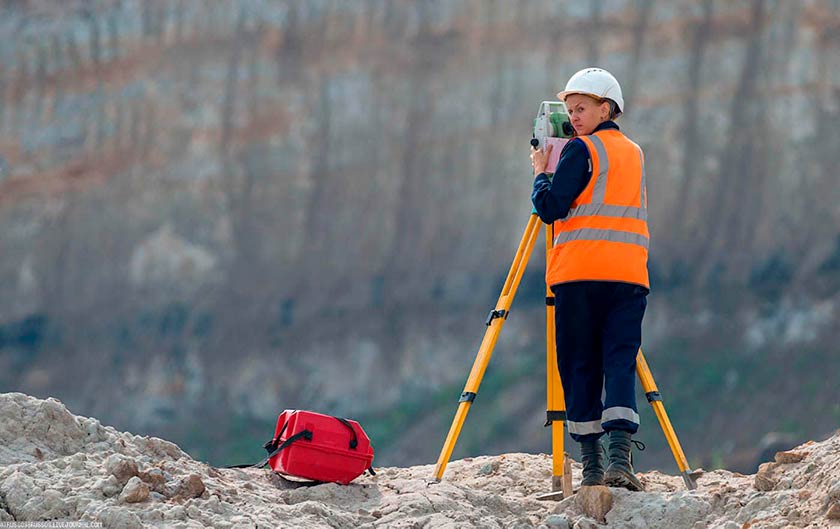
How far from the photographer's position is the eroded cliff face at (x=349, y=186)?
59.4 feet

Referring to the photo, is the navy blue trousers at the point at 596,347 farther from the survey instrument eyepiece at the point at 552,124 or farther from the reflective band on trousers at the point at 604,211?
the survey instrument eyepiece at the point at 552,124

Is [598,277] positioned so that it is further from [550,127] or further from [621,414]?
[550,127]

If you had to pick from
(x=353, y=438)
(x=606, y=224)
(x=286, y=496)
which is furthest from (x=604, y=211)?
(x=286, y=496)

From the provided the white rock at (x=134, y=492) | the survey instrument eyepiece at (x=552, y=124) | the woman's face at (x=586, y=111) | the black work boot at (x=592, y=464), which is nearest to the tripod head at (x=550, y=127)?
the survey instrument eyepiece at (x=552, y=124)

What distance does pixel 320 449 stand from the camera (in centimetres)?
447

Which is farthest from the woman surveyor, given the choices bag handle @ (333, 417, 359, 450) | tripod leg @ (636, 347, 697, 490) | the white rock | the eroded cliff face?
the eroded cliff face

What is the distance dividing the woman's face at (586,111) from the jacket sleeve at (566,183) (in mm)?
140

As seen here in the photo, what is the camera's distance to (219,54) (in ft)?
64.7

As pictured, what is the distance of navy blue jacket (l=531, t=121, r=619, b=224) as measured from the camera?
14.0 ft

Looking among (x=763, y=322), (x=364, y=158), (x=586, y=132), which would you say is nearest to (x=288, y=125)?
(x=364, y=158)

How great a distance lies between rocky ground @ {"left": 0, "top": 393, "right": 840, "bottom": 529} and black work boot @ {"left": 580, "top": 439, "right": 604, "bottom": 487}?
0.26 feet

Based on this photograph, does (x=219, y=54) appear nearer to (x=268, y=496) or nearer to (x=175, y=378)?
(x=175, y=378)

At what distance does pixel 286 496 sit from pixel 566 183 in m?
1.49

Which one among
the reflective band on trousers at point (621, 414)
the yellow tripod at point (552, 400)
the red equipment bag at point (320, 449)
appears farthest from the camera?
the yellow tripod at point (552, 400)
